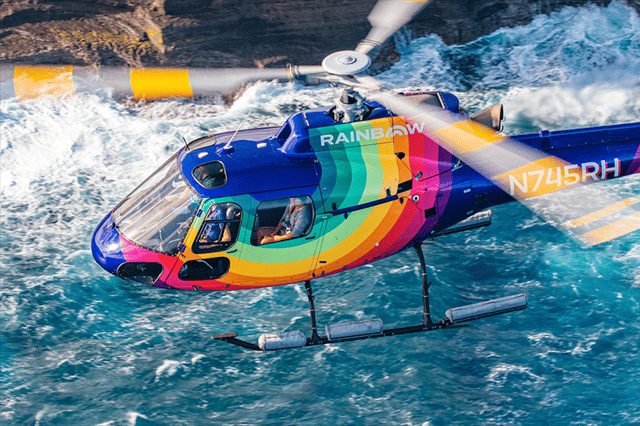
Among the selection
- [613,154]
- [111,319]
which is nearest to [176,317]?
[111,319]

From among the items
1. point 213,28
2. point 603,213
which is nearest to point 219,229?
point 603,213

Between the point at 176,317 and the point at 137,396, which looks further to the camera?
the point at 176,317

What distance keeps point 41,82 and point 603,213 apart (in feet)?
54.1

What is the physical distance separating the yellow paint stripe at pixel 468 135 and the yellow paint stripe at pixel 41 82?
13.6 m

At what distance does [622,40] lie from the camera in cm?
2125

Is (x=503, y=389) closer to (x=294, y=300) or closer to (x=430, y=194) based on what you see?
(x=430, y=194)

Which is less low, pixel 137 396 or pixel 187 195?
pixel 187 195

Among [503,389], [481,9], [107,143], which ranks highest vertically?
[481,9]

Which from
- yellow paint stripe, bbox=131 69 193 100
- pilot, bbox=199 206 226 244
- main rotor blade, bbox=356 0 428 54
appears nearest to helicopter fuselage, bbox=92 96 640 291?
pilot, bbox=199 206 226 244

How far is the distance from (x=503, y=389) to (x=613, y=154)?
471cm

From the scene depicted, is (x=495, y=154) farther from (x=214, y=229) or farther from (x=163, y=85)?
(x=163, y=85)

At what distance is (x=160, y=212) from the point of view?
10.9 m

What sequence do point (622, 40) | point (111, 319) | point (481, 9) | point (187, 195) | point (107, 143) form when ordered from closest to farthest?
1. point (187, 195)
2. point (111, 319)
3. point (107, 143)
4. point (622, 40)
5. point (481, 9)

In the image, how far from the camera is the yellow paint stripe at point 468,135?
11.5m
